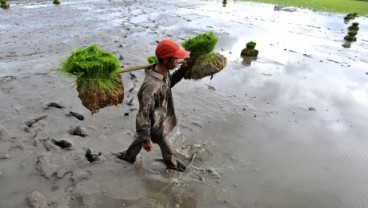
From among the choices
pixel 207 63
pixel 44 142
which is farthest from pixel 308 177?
pixel 44 142

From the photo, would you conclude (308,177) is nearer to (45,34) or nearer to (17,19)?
(45,34)

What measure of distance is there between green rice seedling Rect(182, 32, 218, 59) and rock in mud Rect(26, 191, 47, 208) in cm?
326

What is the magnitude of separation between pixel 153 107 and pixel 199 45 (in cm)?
158

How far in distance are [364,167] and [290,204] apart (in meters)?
2.25

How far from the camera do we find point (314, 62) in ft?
43.6

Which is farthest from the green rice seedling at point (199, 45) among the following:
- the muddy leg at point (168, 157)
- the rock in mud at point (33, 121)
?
the rock in mud at point (33, 121)

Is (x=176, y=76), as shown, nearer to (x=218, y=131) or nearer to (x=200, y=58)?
(x=200, y=58)

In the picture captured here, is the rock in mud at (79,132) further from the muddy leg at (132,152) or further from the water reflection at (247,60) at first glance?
the water reflection at (247,60)

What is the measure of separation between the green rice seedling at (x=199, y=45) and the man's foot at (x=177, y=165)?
6.08ft

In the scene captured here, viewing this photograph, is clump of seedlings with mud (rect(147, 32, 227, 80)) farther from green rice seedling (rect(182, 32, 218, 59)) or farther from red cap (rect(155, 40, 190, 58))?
red cap (rect(155, 40, 190, 58))

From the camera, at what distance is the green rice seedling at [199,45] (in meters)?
5.65

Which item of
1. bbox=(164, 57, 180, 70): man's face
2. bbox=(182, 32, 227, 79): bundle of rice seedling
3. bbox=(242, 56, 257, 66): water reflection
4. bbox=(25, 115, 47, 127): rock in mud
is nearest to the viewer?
bbox=(164, 57, 180, 70): man's face

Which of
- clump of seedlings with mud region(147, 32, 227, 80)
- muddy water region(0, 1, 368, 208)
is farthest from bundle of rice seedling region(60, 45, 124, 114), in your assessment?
muddy water region(0, 1, 368, 208)

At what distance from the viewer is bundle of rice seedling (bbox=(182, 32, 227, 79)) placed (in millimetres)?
5621
